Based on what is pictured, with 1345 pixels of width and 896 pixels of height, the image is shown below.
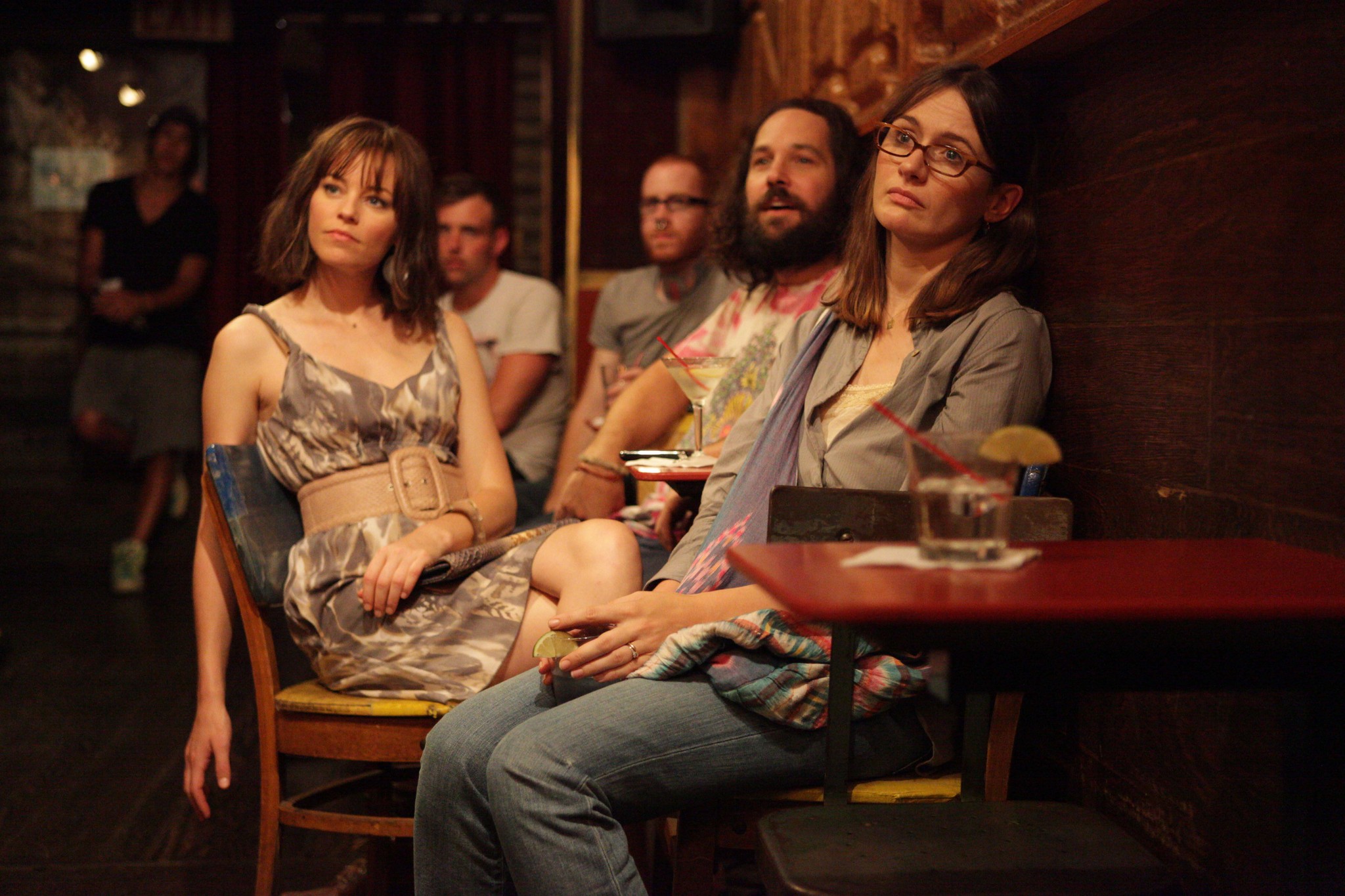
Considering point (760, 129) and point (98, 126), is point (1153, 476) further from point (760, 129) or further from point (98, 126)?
point (98, 126)

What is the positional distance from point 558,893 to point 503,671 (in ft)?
2.04

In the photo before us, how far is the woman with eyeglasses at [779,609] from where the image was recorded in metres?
1.50

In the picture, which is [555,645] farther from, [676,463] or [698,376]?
[698,376]

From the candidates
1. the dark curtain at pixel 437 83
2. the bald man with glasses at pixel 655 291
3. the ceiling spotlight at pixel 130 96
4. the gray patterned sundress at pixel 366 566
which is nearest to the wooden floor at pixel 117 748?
the gray patterned sundress at pixel 366 566

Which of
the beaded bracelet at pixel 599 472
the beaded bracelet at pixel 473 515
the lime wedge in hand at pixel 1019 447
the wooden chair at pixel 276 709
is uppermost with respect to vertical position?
the lime wedge in hand at pixel 1019 447

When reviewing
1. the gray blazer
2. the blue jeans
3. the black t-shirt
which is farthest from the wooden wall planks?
the black t-shirt

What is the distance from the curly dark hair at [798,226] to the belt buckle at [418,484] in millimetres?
864

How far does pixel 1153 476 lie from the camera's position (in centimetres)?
165

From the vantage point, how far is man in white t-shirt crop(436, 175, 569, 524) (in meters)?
3.73

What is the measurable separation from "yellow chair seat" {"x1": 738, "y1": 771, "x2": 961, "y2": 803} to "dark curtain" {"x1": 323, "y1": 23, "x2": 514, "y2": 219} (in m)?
4.76

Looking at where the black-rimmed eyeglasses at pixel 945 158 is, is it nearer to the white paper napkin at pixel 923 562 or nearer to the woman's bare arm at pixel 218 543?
the white paper napkin at pixel 923 562

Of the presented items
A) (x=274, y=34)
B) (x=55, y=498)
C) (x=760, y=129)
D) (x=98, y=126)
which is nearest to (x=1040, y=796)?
(x=760, y=129)

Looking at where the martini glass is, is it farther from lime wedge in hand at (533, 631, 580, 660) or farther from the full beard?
lime wedge in hand at (533, 631, 580, 660)

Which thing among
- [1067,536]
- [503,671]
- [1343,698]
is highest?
[1067,536]
